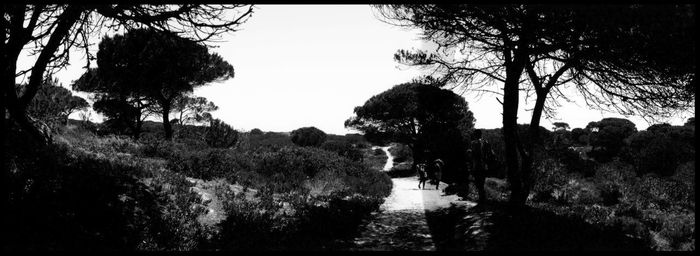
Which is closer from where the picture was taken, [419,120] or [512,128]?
[512,128]

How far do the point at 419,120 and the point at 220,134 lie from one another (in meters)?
21.0

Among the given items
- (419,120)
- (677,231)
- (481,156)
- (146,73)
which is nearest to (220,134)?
(146,73)

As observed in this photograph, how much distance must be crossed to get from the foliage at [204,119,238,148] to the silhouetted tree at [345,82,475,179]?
16.8 meters

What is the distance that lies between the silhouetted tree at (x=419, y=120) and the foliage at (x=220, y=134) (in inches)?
663

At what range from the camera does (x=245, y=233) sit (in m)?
7.51

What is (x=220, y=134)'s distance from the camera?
36.2 m

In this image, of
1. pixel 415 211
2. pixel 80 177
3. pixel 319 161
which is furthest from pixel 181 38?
pixel 319 161

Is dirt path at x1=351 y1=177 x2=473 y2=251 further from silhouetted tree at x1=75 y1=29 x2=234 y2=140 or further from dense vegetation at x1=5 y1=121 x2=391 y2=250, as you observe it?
silhouetted tree at x1=75 y1=29 x2=234 y2=140

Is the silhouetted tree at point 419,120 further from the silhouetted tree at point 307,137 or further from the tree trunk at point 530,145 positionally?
the silhouetted tree at point 307,137

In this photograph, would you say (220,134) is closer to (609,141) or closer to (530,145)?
(530,145)

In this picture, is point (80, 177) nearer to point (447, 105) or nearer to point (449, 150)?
point (449, 150)

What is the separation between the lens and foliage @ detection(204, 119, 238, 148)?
34409 millimetres

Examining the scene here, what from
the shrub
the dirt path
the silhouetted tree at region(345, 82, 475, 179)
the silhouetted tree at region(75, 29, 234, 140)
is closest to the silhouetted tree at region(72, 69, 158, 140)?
the silhouetted tree at region(75, 29, 234, 140)

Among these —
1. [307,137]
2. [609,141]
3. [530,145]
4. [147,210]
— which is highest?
[609,141]
